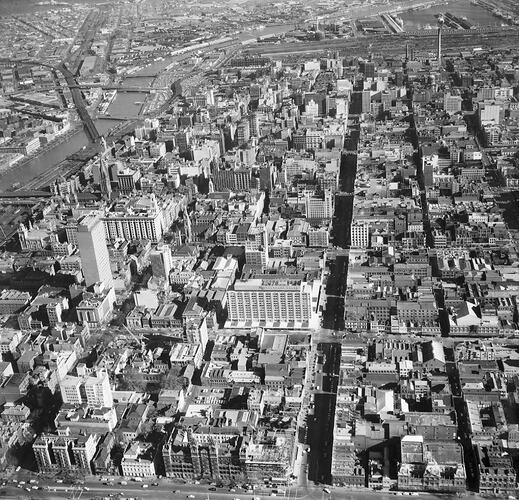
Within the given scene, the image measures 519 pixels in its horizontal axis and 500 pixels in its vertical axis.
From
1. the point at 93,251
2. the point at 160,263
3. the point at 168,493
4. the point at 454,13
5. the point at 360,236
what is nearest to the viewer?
the point at 168,493

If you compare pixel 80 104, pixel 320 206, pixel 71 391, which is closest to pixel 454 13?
pixel 80 104

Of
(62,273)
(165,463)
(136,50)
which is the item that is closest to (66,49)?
(136,50)

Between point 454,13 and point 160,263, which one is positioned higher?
point 160,263

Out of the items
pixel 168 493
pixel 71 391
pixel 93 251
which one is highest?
A: pixel 93 251

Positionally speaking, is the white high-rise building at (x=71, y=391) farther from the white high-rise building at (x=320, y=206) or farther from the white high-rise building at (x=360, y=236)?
the white high-rise building at (x=320, y=206)

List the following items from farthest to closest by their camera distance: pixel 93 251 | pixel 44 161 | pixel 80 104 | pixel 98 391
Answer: pixel 80 104 → pixel 44 161 → pixel 93 251 → pixel 98 391

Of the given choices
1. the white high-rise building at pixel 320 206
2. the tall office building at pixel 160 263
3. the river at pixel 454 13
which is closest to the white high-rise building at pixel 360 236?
the white high-rise building at pixel 320 206

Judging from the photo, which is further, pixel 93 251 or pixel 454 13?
pixel 454 13

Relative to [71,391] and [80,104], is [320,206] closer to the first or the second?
[71,391]
